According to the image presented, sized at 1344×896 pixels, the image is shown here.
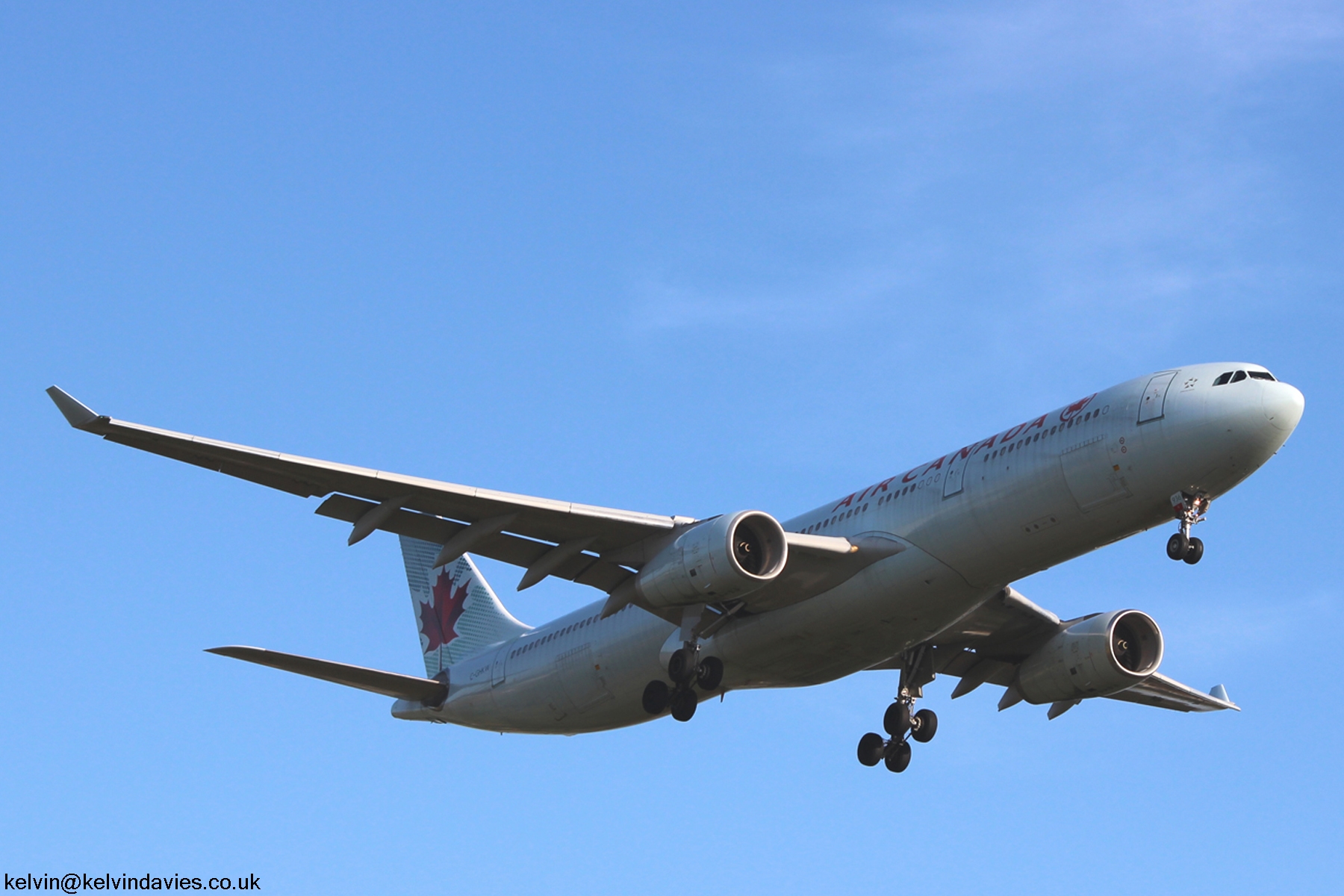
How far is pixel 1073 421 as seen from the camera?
25.7 m

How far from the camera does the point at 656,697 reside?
2964 centimetres

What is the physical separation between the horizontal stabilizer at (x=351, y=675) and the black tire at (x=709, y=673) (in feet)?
25.6

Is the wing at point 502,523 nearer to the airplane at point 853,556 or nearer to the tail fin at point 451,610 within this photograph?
the airplane at point 853,556

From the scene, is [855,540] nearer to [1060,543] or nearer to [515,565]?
[1060,543]

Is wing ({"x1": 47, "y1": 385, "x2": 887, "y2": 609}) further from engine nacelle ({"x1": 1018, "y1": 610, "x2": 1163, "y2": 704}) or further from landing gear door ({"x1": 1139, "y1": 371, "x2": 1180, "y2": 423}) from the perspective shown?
engine nacelle ({"x1": 1018, "y1": 610, "x2": 1163, "y2": 704})

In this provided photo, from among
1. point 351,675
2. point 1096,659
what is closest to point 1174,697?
point 1096,659

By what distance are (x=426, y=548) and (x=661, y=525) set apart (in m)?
14.7

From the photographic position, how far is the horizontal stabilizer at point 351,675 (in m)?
29.6

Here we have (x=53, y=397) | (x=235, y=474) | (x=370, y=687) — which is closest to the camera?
(x=53, y=397)

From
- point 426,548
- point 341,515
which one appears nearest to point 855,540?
point 341,515

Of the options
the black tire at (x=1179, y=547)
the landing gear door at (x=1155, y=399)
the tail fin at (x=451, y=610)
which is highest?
the tail fin at (x=451, y=610)

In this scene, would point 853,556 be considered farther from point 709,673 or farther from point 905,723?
point 905,723

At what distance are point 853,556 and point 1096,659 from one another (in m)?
7.93

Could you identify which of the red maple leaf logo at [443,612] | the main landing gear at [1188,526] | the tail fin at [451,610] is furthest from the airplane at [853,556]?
the red maple leaf logo at [443,612]
